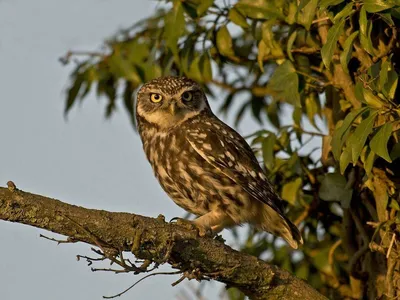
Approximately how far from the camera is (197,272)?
13.4 ft

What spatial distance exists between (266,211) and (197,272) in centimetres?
141

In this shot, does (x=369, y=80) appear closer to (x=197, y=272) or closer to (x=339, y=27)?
(x=339, y=27)

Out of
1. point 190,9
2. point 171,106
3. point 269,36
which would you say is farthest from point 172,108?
point 269,36

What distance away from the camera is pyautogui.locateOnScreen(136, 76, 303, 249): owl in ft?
17.4

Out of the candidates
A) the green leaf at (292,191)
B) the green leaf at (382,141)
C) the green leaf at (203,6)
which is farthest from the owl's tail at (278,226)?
the green leaf at (382,141)

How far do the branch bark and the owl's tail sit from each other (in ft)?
2.85

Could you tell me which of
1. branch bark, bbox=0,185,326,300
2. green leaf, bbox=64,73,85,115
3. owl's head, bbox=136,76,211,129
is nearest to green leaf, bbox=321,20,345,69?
branch bark, bbox=0,185,326,300

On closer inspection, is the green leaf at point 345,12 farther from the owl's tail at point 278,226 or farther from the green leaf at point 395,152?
the owl's tail at point 278,226

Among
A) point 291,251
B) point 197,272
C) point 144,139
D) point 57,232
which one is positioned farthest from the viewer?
point 291,251

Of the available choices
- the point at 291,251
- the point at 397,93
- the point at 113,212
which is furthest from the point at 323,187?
the point at 113,212

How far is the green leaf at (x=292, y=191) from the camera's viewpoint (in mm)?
5477

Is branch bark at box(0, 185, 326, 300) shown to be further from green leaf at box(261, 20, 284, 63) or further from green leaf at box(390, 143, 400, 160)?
green leaf at box(261, 20, 284, 63)

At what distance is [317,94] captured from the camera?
5496 mm

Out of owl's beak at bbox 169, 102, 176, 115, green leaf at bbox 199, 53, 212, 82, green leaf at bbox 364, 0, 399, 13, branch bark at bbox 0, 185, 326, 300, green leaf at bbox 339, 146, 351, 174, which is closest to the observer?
branch bark at bbox 0, 185, 326, 300
